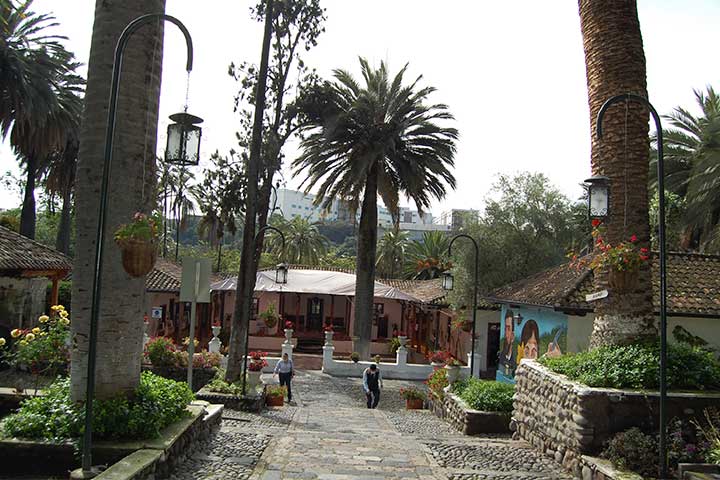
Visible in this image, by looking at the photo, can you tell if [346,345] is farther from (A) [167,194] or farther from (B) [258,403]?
(A) [167,194]

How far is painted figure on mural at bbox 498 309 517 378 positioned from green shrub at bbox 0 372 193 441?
15.2 meters

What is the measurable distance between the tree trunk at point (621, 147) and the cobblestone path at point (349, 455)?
242cm

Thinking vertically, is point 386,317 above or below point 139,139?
below

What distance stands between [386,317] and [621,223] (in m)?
27.7

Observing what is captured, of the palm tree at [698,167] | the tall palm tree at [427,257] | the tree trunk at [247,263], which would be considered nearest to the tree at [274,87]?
the tree trunk at [247,263]

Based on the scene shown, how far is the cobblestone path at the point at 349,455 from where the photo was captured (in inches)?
284

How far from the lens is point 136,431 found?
6566 millimetres

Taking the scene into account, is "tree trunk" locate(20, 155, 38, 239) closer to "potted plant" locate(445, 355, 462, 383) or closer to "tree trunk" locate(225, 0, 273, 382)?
"tree trunk" locate(225, 0, 273, 382)

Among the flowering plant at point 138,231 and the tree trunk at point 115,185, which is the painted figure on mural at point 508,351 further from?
the flowering plant at point 138,231

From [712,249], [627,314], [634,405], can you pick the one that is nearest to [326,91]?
[712,249]

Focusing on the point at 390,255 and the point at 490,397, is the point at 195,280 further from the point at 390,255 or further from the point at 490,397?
the point at 390,255

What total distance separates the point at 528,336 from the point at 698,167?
7.10 meters

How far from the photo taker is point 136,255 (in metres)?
6.47

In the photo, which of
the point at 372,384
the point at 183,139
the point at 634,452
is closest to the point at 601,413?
the point at 634,452
